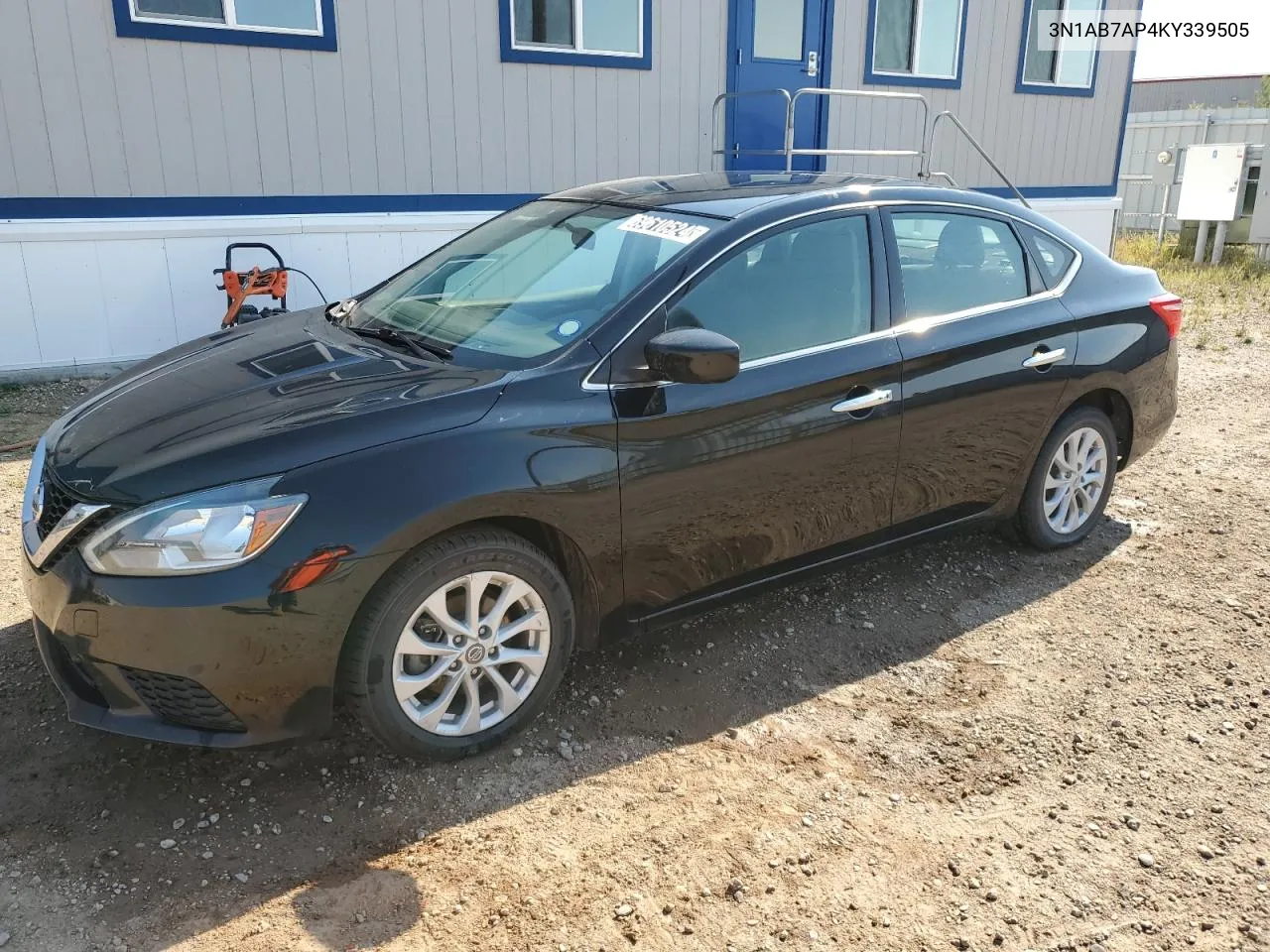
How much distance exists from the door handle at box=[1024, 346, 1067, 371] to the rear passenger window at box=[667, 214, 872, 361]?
0.85m

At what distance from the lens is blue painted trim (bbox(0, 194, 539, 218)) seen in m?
6.91

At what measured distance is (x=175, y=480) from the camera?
8.64 feet

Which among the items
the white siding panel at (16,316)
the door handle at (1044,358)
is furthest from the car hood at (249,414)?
the white siding panel at (16,316)

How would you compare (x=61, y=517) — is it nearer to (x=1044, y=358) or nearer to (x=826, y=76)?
(x=1044, y=358)

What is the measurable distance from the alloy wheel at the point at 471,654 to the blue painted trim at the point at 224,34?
5927 millimetres

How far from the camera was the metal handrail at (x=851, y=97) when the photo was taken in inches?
350

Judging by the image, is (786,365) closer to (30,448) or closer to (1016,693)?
(1016,693)

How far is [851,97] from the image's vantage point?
→ 10.1 meters

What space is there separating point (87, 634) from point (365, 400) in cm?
94

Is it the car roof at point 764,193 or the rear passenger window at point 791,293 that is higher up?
the car roof at point 764,193

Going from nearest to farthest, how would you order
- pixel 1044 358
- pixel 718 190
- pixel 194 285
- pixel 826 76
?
pixel 718 190 → pixel 1044 358 → pixel 194 285 → pixel 826 76

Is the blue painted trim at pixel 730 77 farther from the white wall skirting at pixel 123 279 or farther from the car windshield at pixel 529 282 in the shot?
the car windshield at pixel 529 282

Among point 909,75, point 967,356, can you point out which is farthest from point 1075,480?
point 909,75

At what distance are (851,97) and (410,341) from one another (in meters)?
8.05
